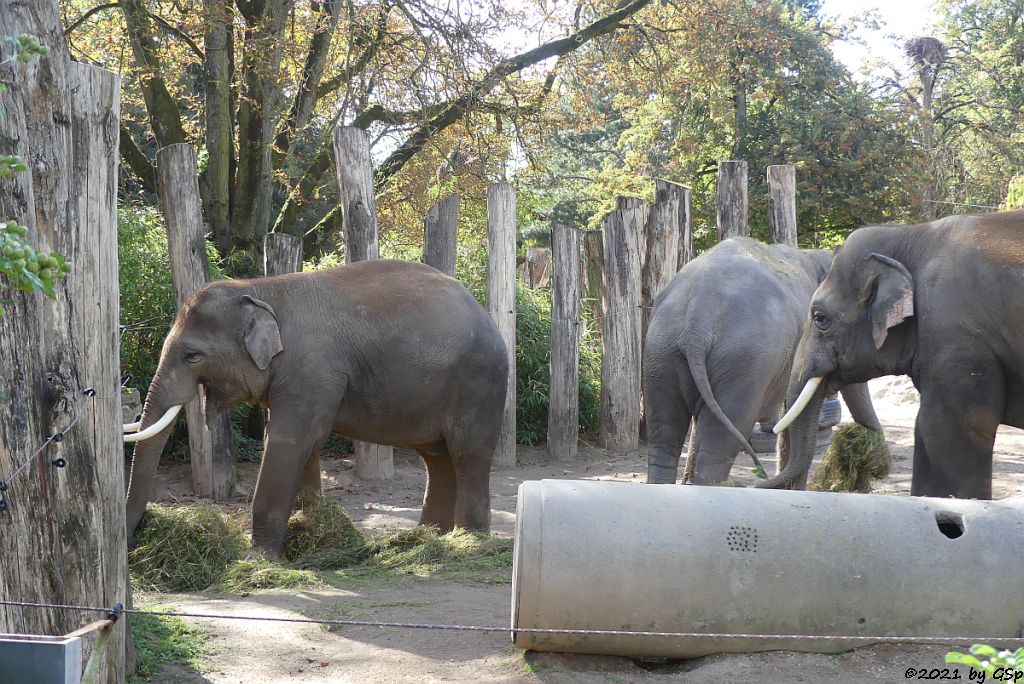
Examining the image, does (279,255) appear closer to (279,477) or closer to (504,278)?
(504,278)

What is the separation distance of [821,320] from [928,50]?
19.6m

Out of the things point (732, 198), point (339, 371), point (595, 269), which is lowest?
point (339, 371)

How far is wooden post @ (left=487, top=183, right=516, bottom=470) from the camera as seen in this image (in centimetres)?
1053

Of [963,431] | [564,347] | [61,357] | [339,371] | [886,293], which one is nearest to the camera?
[61,357]

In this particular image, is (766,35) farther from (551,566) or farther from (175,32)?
(551,566)

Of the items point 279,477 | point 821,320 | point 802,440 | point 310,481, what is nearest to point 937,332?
point 821,320

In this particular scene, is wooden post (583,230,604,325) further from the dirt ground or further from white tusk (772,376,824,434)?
the dirt ground

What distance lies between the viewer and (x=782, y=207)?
10.5 meters

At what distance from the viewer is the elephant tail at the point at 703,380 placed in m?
6.40

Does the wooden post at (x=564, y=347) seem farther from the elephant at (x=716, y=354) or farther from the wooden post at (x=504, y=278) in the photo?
the elephant at (x=716, y=354)

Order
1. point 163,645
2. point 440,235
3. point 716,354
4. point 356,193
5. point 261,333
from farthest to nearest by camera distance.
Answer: point 440,235
point 356,193
point 261,333
point 716,354
point 163,645

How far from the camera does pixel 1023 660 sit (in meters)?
1.92

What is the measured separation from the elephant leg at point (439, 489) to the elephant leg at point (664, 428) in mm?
1570

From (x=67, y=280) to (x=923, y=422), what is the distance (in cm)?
431
